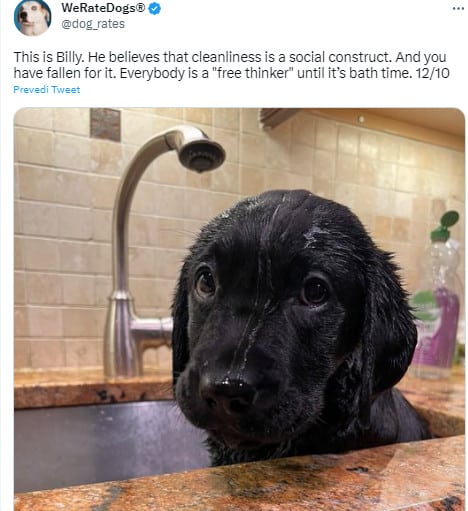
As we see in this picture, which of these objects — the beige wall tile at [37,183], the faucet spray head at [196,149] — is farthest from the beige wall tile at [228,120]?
the beige wall tile at [37,183]

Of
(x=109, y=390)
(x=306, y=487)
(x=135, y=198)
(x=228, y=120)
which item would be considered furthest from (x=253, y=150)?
(x=306, y=487)

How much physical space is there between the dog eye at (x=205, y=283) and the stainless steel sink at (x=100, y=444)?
306mm

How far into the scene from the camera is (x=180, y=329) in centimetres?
55

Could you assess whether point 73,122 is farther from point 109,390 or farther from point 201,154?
point 109,390

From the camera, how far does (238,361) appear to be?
349 mm

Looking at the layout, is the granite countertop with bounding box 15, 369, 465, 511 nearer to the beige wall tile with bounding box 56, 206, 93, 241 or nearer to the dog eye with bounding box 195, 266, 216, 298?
the dog eye with bounding box 195, 266, 216, 298

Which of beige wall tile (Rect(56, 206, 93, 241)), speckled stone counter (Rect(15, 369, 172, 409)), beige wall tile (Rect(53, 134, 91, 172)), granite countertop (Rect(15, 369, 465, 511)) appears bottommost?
speckled stone counter (Rect(15, 369, 172, 409))

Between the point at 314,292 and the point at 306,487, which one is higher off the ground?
the point at 314,292

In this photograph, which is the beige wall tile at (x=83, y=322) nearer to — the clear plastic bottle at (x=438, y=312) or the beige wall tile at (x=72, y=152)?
the beige wall tile at (x=72, y=152)

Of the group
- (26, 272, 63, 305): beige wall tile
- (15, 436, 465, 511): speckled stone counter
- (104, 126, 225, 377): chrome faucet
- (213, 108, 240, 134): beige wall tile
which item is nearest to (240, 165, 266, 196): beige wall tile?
(213, 108, 240, 134): beige wall tile

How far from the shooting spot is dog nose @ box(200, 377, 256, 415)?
1.10 ft

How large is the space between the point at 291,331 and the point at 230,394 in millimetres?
97
